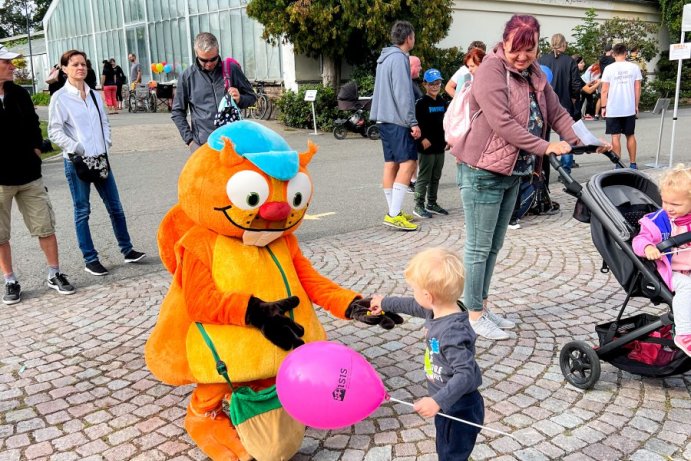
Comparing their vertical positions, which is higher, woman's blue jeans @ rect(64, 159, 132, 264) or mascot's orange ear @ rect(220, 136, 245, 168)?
mascot's orange ear @ rect(220, 136, 245, 168)

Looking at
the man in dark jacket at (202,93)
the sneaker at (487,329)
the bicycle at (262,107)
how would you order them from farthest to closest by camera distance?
the bicycle at (262,107) → the man in dark jacket at (202,93) → the sneaker at (487,329)

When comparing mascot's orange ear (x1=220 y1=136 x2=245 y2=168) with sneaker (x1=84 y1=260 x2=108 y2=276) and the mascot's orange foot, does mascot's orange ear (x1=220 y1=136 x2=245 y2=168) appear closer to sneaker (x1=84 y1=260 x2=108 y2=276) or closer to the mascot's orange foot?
the mascot's orange foot

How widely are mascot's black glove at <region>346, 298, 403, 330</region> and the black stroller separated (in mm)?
1298

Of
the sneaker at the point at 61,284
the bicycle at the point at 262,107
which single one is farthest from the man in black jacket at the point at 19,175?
the bicycle at the point at 262,107

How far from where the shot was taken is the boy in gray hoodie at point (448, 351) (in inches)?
93.4

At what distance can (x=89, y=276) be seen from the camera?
19.3 ft

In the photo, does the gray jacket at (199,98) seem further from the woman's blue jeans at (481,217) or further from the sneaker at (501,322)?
the sneaker at (501,322)

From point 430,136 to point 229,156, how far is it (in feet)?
16.0

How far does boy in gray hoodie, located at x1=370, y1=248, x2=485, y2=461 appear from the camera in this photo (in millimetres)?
2371

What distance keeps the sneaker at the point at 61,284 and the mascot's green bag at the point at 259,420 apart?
317 cm

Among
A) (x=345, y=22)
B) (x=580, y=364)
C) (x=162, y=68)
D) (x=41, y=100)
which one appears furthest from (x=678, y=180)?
(x=41, y=100)

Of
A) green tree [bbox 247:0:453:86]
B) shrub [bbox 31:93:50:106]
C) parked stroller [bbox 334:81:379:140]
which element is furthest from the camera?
shrub [bbox 31:93:50:106]

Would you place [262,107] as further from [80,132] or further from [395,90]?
[80,132]

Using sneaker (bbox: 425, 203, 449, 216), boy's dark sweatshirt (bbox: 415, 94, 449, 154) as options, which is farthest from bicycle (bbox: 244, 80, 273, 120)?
boy's dark sweatshirt (bbox: 415, 94, 449, 154)
